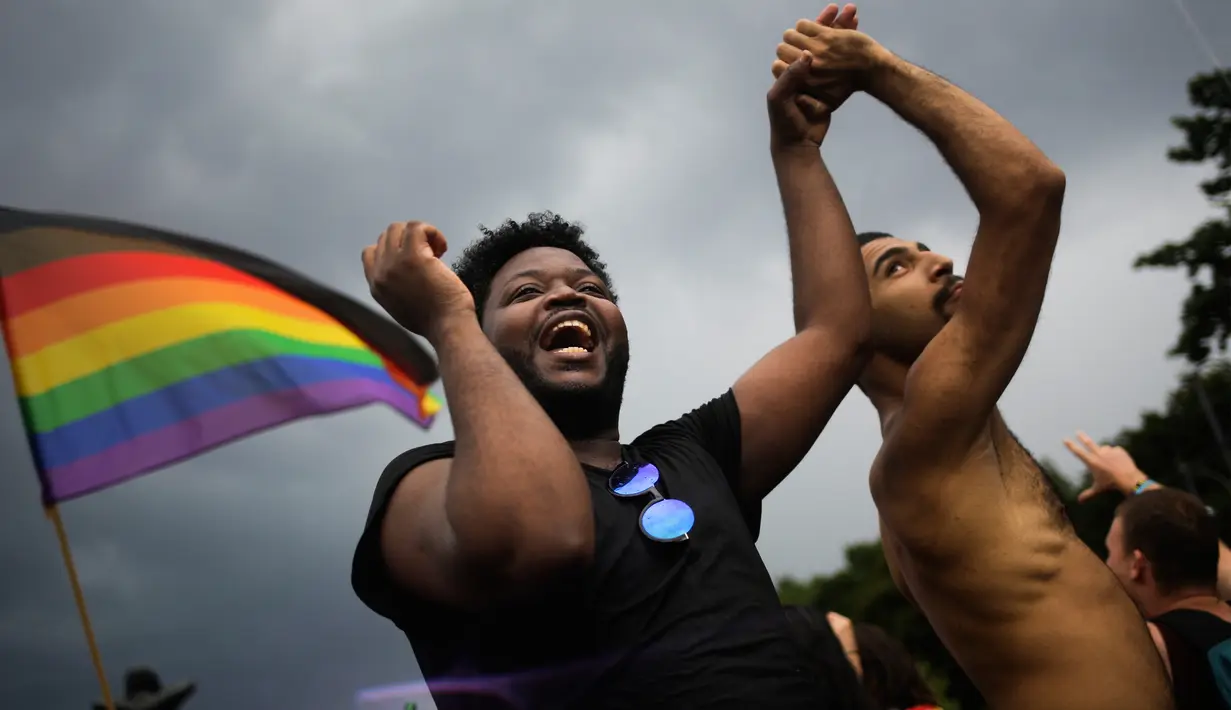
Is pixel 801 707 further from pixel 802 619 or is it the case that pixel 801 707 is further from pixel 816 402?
pixel 802 619

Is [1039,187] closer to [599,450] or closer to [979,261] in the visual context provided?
[979,261]

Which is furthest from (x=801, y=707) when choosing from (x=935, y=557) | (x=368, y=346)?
(x=368, y=346)

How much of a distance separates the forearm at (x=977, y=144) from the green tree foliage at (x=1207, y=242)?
1784 cm

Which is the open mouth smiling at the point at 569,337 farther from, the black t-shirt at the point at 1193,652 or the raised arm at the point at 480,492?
the black t-shirt at the point at 1193,652

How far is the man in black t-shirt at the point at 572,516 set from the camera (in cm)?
167

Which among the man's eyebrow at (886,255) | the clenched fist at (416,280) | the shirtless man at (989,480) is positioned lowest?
the shirtless man at (989,480)

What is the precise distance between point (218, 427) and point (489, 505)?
1315 mm

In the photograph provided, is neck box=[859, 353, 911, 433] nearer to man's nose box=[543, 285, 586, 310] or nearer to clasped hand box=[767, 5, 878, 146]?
clasped hand box=[767, 5, 878, 146]

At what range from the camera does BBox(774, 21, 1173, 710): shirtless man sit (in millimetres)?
2406

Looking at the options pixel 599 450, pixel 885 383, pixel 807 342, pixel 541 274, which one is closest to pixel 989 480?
pixel 885 383

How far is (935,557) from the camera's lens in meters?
2.60

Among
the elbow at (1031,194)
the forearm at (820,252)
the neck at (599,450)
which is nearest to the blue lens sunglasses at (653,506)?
the neck at (599,450)

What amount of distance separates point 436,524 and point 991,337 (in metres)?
1.56

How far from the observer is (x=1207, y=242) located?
17797mm
